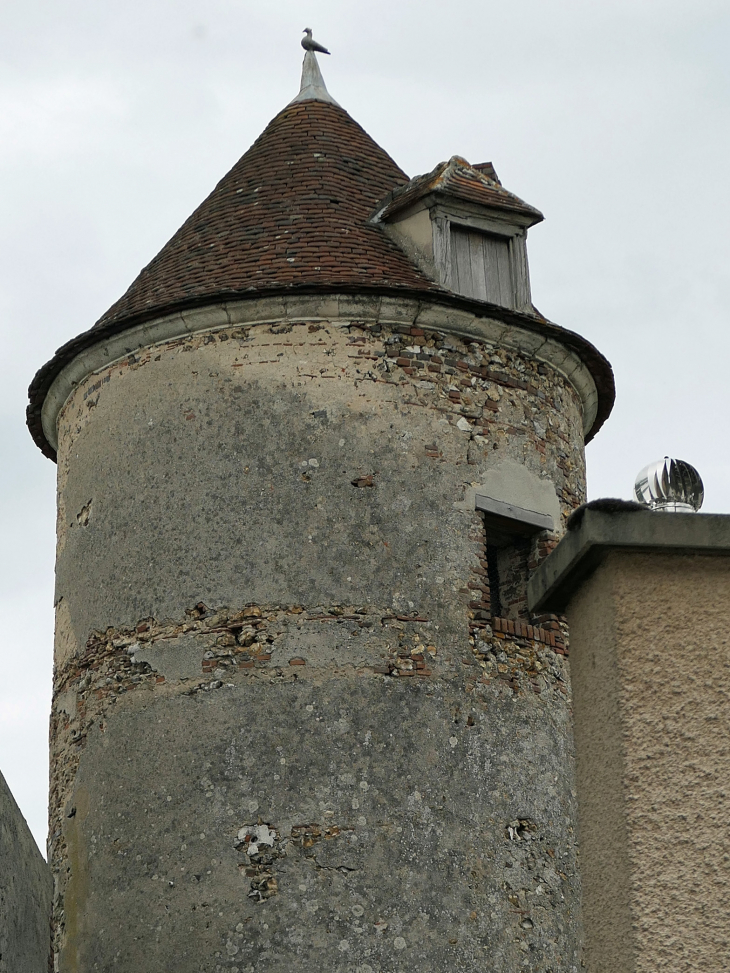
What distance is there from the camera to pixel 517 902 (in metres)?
10.2

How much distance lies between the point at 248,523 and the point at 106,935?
309 centimetres

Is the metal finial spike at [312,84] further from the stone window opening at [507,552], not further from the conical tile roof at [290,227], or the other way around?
the stone window opening at [507,552]

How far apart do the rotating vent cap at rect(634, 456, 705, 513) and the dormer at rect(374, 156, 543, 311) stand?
6951mm

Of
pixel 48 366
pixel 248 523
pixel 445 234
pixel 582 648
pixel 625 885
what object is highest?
pixel 445 234

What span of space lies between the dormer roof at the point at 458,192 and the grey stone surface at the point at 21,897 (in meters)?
5.92

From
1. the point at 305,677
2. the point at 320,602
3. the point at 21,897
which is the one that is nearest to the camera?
the point at 21,897

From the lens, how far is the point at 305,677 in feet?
34.1

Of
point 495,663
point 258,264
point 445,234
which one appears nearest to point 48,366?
point 258,264

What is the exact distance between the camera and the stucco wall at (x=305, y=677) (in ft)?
32.7

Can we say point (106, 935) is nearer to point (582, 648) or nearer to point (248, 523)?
point (248, 523)

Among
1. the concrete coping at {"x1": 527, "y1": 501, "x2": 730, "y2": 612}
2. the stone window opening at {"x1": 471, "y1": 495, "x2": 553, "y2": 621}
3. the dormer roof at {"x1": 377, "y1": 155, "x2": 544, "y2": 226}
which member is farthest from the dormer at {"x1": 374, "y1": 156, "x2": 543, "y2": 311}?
the concrete coping at {"x1": 527, "y1": 501, "x2": 730, "y2": 612}

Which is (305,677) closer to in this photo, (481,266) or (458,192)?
(481,266)

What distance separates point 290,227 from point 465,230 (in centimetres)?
150

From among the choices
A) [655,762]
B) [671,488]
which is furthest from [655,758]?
[671,488]
